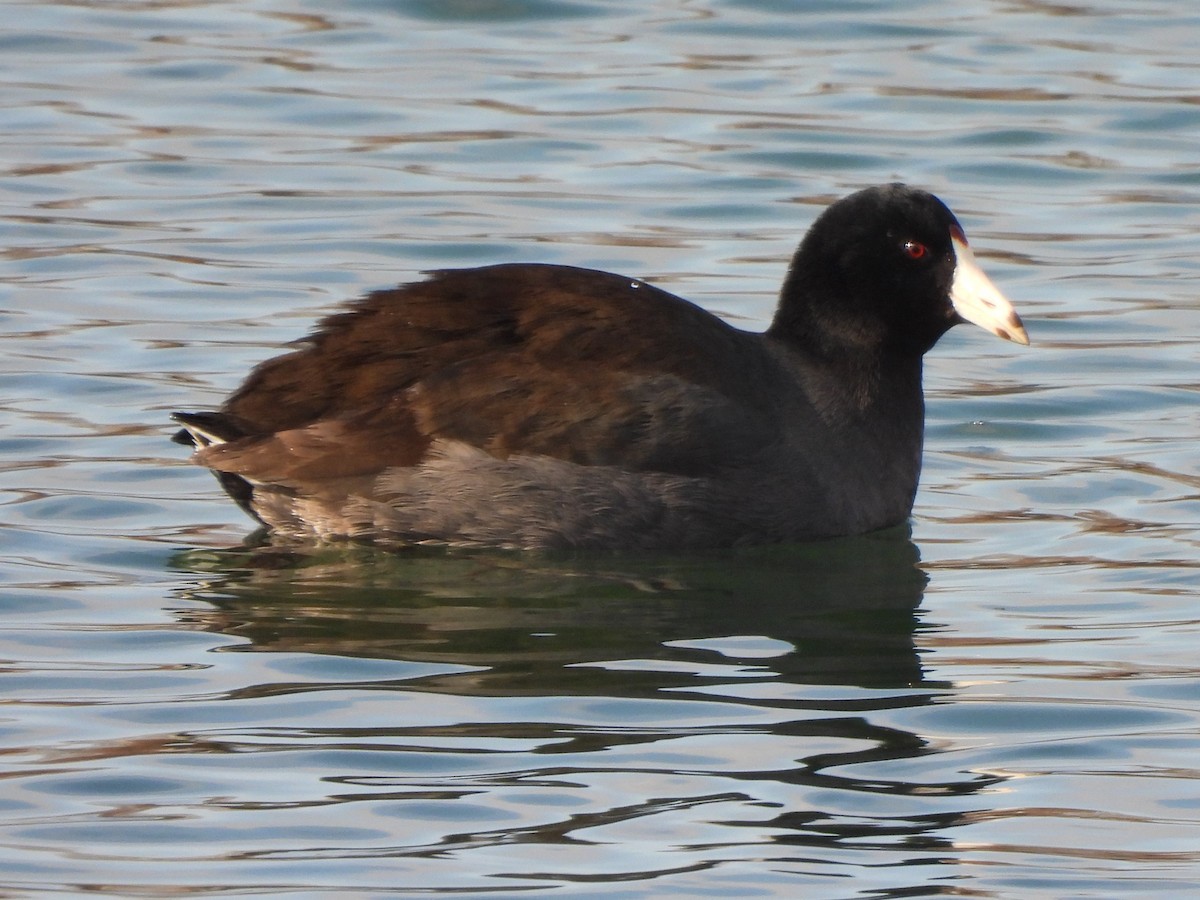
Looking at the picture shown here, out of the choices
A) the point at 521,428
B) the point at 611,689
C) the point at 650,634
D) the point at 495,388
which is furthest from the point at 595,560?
the point at 611,689

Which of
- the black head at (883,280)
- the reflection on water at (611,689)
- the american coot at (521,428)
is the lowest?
the reflection on water at (611,689)

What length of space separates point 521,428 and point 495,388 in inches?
5.6

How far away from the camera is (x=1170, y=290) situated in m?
10.5

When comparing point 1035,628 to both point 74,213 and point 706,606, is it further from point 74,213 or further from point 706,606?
point 74,213

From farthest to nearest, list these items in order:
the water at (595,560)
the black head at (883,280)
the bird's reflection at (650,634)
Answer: the black head at (883,280)
the bird's reflection at (650,634)
the water at (595,560)

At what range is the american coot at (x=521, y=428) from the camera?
285 inches

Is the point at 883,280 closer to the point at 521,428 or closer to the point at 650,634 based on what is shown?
the point at 521,428

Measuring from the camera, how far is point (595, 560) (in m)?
7.37

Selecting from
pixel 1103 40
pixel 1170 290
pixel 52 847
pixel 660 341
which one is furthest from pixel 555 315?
pixel 1103 40

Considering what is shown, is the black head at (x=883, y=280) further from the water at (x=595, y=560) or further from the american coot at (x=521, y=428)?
the water at (x=595, y=560)

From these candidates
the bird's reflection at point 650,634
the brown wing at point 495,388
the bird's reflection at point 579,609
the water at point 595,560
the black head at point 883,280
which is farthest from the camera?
the black head at point 883,280

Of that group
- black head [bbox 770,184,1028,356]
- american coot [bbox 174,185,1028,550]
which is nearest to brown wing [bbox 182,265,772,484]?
american coot [bbox 174,185,1028,550]

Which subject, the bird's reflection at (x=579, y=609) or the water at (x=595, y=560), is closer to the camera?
the water at (x=595, y=560)

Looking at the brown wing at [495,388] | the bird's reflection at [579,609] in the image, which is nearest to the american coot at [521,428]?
the brown wing at [495,388]
